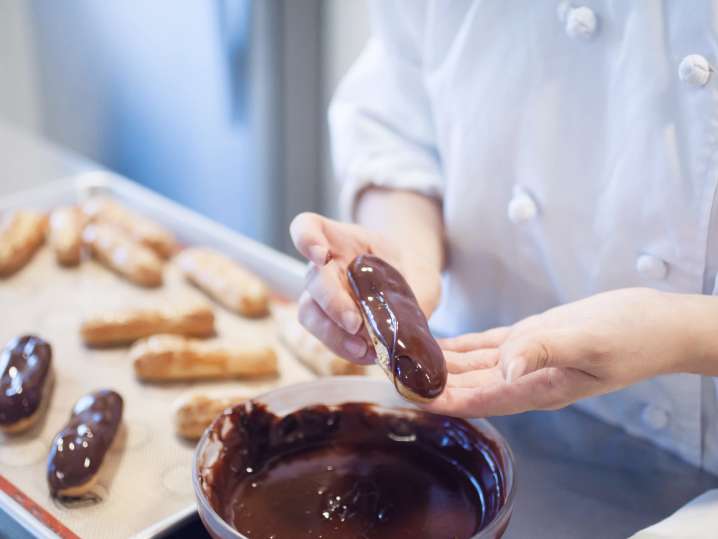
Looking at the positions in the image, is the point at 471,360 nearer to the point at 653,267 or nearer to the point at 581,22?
the point at 653,267

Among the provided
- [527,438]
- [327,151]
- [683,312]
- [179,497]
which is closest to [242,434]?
[179,497]

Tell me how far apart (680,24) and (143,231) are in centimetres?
101

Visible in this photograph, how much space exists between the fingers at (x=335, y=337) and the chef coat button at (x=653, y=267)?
32 centimetres

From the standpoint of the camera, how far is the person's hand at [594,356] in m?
0.86

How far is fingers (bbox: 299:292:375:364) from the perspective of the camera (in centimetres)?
101

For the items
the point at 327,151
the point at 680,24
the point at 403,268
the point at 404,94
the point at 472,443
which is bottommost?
the point at 327,151

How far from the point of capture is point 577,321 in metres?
0.88

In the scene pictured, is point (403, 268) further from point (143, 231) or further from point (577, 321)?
point (143, 231)

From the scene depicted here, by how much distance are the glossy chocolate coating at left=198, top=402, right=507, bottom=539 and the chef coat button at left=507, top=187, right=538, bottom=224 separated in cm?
27

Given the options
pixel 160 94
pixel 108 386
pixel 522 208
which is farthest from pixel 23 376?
pixel 160 94

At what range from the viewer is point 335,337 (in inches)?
40.1

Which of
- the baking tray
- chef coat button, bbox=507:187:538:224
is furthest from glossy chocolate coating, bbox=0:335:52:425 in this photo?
chef coat button, bbox=507:187:538:224

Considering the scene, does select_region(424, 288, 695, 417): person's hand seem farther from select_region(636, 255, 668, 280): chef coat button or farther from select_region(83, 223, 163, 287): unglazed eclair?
select_region(83, 223, 163, 287): unglazed eclair

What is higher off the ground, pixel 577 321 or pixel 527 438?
pixel 577 321
